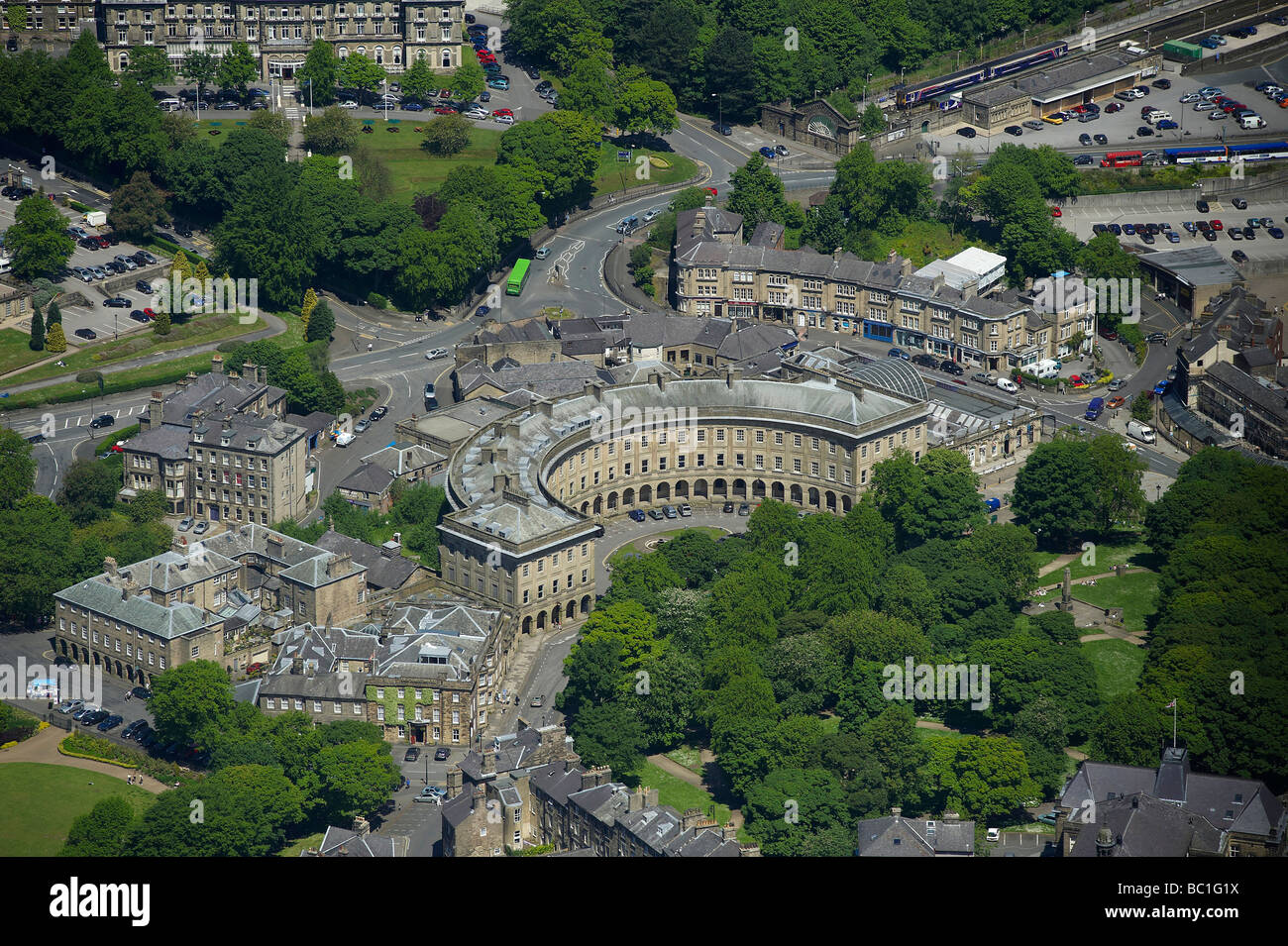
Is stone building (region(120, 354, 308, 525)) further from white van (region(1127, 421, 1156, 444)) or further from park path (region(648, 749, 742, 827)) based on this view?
white van (region(1127, 421, 1156, 444))

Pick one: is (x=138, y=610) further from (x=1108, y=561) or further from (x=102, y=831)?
(x=1108, y=561)

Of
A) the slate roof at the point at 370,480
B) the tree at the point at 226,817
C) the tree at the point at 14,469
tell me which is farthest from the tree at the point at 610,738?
the tree at the point at 14,469

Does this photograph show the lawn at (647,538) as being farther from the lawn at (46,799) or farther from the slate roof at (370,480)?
the lawn at (46,799)

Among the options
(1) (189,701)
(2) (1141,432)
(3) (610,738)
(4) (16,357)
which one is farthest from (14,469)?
(2) (1141,432)

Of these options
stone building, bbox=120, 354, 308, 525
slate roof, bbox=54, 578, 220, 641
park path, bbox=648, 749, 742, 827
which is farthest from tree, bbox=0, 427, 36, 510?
park path, bbox=648, 749, 742, 827

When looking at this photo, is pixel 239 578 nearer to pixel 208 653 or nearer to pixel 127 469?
pixel 208 653
